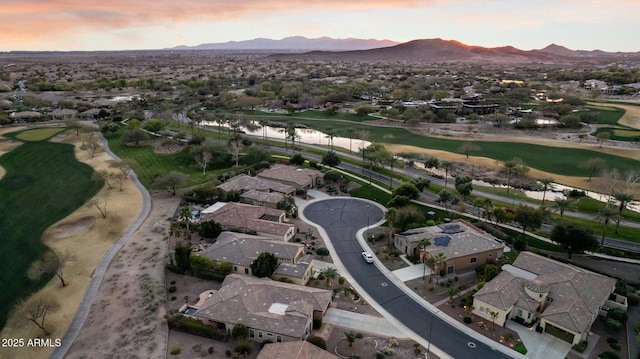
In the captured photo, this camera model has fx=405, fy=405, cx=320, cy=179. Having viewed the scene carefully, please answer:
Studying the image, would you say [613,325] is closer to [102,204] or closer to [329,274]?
[329,274]

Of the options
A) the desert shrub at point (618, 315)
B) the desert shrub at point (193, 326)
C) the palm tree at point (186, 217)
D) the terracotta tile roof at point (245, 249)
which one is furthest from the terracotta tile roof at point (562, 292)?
the palm tree at point (186, 217)

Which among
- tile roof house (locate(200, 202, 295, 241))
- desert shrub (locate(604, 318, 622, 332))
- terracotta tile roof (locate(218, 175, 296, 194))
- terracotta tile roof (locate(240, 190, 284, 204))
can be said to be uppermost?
terracotta tile roof (locate(218, 175, 296, 194))

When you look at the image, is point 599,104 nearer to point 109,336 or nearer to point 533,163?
point 533,163

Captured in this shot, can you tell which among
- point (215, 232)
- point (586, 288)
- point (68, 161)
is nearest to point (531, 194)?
point (586, 288)

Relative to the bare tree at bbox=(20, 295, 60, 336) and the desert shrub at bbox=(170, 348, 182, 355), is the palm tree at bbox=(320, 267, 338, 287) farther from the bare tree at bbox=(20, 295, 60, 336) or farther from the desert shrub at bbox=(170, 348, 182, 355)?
the bare tree at bbox=(20, 295, 60, 336)

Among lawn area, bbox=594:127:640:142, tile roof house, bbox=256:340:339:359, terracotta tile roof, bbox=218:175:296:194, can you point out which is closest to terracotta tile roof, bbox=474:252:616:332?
tile roof house, bbox=256:340:339:359

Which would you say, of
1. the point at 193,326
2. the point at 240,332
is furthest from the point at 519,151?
the point at 193,326

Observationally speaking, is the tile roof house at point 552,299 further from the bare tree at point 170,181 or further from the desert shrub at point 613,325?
the bare tree at point 170,181
